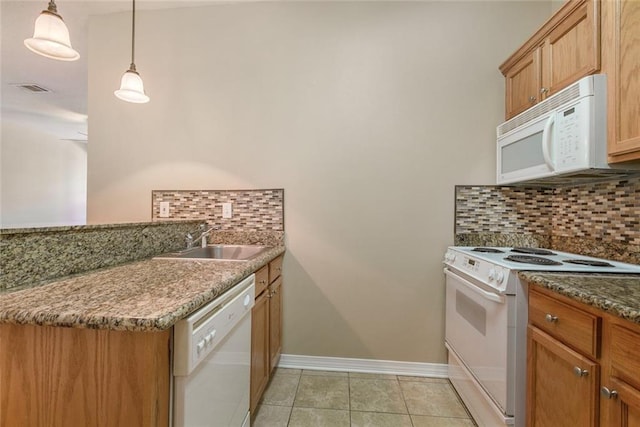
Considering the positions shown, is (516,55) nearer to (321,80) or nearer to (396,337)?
A: (321,80)

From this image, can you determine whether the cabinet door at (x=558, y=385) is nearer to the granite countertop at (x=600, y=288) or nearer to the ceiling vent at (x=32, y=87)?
the granite countertop at (x=600, y=288)

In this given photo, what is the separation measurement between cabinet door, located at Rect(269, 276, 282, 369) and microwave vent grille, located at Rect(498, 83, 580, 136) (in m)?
1.92

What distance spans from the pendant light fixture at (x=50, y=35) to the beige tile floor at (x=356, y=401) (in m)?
2.17

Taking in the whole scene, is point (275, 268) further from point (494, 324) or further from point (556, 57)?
point (556, 57)

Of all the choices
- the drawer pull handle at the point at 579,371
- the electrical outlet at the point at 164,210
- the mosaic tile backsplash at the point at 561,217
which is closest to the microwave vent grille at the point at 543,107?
the mosaic tile backsplash at the point at 561,217

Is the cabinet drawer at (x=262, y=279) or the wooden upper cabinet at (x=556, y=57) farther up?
the wooden upper cabinet at (x=556, y=57)

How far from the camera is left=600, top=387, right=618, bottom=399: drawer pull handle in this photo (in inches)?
31.9

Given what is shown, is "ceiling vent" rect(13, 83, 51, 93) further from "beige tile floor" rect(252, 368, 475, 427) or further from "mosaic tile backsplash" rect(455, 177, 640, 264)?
"mosaic tile backsplash" rect(455, 177, 640, 264)

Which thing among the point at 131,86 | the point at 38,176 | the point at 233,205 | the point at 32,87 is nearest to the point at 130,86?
the point at 131,86

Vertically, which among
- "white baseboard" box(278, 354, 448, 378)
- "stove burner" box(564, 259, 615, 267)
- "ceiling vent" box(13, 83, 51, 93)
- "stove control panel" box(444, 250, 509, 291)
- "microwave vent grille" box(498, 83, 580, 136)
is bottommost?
"white baseboard" box(278, 354, 448, 378)

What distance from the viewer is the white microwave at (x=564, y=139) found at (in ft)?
4.14

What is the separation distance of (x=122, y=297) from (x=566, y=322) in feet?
4.98

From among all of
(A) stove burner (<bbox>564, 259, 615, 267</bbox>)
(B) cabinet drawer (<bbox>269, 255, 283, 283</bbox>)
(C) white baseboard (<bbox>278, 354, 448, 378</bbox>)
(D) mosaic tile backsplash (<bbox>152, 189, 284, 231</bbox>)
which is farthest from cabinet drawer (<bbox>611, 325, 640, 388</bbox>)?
(D) mosaic tile backsplash (<bbox>152, 189, 284, 231</bbox>)

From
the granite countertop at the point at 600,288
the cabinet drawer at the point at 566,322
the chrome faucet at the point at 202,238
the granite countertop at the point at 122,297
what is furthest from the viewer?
the chrome faucet at the point at 202,238
